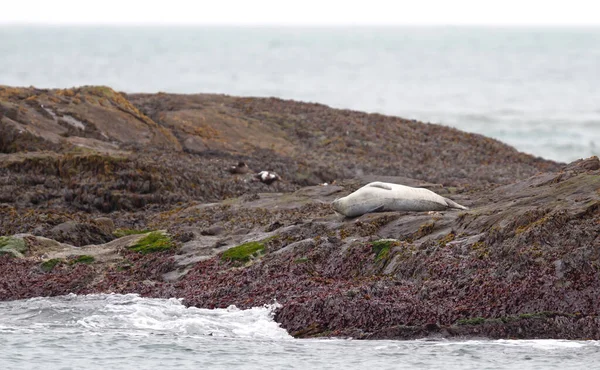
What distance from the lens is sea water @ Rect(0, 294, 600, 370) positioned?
33.4 feet

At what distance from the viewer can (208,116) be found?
99.0 ft

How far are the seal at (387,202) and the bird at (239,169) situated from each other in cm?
868

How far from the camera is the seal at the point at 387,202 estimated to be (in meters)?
15.4

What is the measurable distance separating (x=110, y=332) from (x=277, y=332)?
6.57 ft

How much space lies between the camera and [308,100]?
78.6m

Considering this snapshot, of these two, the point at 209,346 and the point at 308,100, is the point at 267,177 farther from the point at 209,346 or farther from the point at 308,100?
the point at 308,100

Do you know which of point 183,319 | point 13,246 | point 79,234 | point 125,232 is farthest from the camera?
point 125,232

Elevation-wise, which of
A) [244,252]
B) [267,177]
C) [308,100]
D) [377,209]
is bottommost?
[244,252]

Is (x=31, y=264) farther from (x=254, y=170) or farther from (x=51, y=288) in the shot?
(x=254, y=170)

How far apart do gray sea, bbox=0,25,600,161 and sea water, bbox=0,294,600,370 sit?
3915cm

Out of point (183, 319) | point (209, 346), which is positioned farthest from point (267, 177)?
point (209, 346)

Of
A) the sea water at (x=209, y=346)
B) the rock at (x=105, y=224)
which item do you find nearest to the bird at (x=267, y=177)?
the rock at (x=105, y=224)

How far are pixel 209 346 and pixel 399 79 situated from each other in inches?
3822

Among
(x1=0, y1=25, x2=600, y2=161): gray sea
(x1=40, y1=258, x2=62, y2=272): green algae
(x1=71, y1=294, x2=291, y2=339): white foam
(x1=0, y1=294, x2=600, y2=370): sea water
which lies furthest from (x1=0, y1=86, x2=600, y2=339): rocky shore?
(x1=0, y1=25, x2=600, y2=161): gray sea
